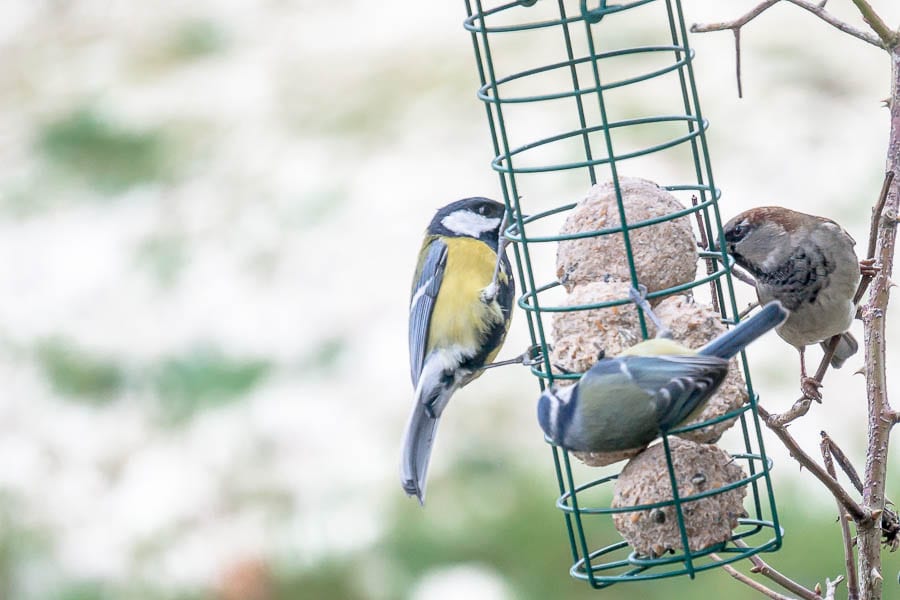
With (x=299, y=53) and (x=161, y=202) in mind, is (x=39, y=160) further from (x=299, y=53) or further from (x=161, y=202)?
(x=299, y=53)

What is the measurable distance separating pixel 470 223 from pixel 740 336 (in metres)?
1.25

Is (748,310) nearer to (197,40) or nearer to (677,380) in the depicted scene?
(677,380)

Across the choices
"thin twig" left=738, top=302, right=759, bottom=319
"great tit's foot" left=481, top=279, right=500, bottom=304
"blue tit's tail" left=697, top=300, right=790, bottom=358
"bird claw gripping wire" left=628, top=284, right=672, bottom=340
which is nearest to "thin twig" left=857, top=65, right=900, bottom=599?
"blue tit's tail" left=697, top=300, right=790, bottom=358

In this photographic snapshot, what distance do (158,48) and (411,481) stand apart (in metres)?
4.36

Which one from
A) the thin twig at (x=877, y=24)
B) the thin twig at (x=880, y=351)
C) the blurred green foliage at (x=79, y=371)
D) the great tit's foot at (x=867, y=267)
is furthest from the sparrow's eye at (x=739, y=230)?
the blurred green foliage at (x=79, y=371)

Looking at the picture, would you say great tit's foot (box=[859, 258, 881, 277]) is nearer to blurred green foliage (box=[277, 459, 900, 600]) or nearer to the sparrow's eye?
the sparrow's eye

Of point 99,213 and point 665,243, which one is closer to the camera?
point 665,243

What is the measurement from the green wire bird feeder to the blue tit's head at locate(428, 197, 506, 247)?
3.9 inches

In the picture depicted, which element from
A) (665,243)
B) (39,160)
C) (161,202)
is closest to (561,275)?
(665,243)

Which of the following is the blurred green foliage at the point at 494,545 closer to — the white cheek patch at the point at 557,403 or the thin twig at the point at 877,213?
the thin twig at the point at 877,213

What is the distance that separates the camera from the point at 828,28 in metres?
6.23

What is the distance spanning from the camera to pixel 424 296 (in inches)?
145

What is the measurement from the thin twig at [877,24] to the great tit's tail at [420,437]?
169 centimetres

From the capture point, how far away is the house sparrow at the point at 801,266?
322cm
